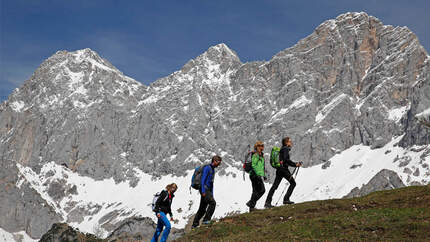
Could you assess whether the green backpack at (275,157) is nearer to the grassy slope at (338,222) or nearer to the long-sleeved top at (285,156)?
the long-sleeved top at (285,156)

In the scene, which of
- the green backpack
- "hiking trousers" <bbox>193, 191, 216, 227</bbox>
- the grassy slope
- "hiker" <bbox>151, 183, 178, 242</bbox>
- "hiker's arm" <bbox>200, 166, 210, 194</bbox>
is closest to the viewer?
the grassy slope

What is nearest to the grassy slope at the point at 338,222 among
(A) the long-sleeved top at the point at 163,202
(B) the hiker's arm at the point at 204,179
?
(A) the long-sleeved top at the point at 163,202

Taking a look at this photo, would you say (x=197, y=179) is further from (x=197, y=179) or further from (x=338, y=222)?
(x=338, y=222)

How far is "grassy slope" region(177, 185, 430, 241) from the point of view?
21.6 m

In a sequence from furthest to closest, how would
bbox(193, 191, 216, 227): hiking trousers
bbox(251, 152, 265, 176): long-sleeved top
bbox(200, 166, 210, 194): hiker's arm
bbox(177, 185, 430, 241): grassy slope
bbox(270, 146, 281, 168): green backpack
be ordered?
1. bbox(270, 146, 281, 168): green backpack
2. bbox(251, 152, 265, 176): long-sleeved top
3. bbox(193, 191, 216, 227): hiking trousers
4. bbox(200, 166, 210, 194): hiker's arm
5. bbox(177, 185, 430, 241): grassy slope

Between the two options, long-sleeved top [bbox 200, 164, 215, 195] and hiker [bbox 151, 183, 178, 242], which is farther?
long-sleeved top [bbox 200, 164, 215, 195]

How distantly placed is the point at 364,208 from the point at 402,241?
28.5 ft

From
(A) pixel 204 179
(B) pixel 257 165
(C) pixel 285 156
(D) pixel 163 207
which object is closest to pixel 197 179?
(A) pixel 204 179

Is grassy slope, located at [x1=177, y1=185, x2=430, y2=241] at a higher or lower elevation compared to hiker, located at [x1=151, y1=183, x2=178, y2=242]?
lower

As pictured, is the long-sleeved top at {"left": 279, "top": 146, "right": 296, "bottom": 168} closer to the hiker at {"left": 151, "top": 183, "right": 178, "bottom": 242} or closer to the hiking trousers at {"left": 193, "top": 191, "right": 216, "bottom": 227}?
the hiking trousers at {"left": 193, "top": 191, "right": 216, "bottom": 227}

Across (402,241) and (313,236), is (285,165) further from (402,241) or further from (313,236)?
(402,241)

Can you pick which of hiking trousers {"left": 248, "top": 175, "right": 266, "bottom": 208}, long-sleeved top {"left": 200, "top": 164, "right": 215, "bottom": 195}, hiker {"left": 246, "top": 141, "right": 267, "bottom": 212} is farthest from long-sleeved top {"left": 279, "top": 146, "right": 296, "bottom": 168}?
long-sleeved top {"left": 200, "top": 164, "right": 215, "bottom": 195}

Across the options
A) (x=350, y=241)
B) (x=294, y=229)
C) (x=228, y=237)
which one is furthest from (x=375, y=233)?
(x=228, y=237)

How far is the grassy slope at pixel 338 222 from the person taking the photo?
21.6 metres
